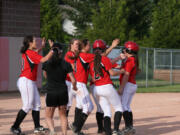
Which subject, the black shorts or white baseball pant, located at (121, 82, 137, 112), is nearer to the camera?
the black shorts

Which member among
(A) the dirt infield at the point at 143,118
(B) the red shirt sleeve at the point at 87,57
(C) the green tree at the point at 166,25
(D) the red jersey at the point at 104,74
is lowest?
(A) the dirt infield at the point at 143,118

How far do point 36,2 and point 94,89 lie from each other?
12609mm

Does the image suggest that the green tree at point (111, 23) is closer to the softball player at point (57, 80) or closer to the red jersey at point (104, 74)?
the red jersey at point (104, 74)

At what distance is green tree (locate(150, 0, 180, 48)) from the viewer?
31.7 m

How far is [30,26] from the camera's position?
772 inches

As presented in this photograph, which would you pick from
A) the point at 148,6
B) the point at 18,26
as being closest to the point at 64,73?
the point at 18,26

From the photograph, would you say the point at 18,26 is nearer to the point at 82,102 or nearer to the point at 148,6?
the point at 82,102

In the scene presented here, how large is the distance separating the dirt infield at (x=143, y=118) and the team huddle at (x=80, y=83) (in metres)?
0.70

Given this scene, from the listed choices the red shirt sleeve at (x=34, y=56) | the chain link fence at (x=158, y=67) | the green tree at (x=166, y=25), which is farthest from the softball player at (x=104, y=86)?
the green tree at (x=166, y=25)

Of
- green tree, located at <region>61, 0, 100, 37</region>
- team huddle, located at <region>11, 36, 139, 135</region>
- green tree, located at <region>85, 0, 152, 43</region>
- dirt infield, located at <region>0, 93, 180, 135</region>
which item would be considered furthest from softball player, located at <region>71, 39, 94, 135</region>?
green tree, located at <region>61, 0, 100, 37</region>

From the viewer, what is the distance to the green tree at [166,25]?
3166cm

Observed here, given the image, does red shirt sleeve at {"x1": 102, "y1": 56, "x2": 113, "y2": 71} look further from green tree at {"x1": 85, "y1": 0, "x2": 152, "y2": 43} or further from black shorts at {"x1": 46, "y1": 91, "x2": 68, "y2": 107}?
green tree at {"x1": 85, "y1": 0, "x2": 152, "y2": 43}

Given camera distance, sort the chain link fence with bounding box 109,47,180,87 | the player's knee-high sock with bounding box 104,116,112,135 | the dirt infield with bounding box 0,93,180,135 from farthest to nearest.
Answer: the chain link fence with bounding box 109,47,180,87
the dirt infield with bounding box 0,93,180,135
the player's knee-high sock with bounding box 104,116,112,135

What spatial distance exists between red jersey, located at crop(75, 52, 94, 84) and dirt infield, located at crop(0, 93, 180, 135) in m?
1.20
